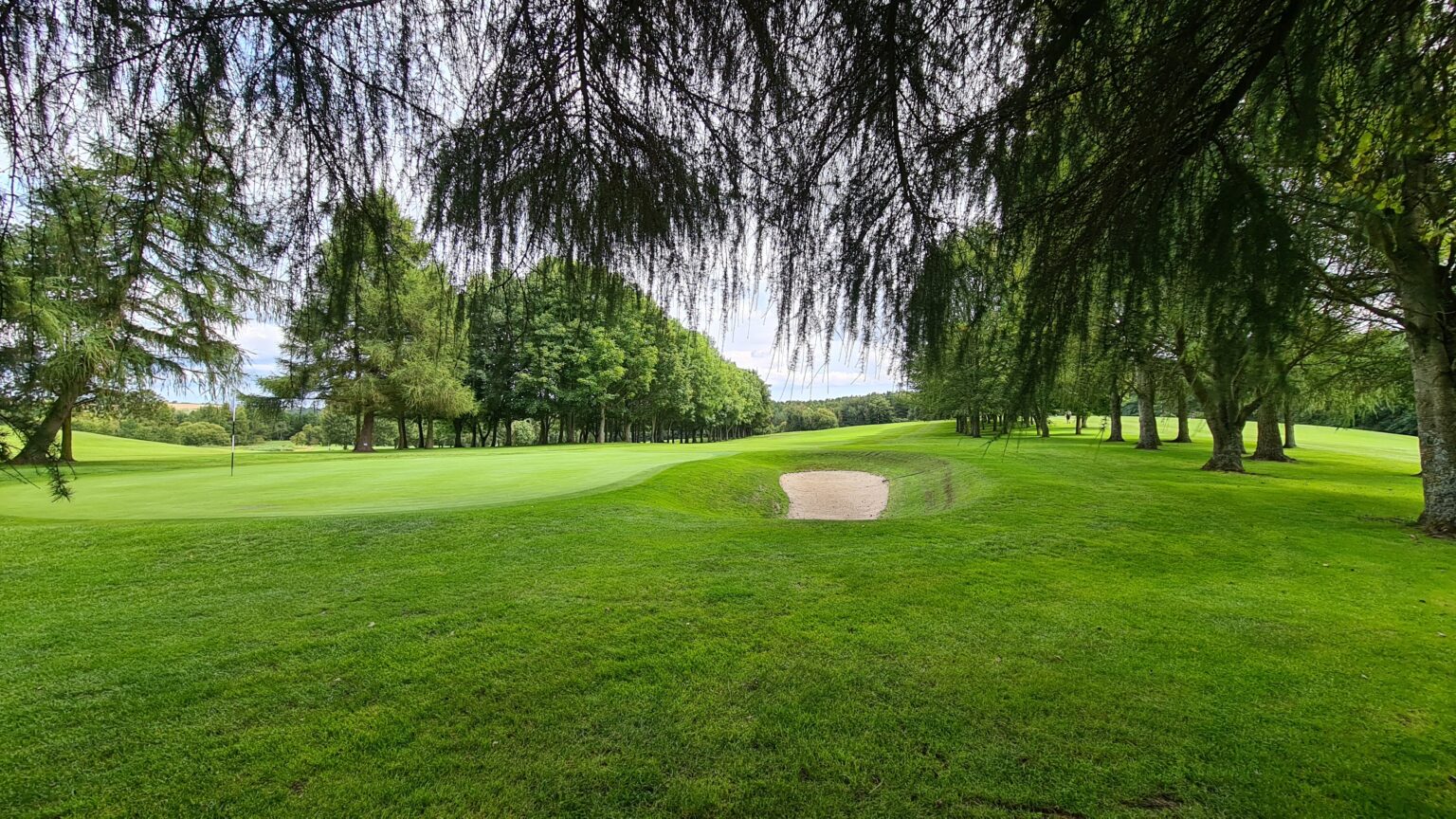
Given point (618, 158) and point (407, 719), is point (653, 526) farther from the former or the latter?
point (618, 158)

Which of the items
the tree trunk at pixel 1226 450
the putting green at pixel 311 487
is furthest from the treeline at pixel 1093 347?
the tree trunk at pixel 1226 450

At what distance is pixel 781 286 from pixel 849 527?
17.7 feet

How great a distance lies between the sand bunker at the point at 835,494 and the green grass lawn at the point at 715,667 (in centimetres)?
533

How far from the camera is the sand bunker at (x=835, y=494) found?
11877 mm

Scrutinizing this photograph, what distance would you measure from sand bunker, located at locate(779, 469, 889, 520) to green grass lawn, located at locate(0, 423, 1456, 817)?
5.33 m

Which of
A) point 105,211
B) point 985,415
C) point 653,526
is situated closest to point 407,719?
point 105,211

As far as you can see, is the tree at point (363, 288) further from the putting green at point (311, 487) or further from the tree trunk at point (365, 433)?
the tree trunk at point (365, 433)

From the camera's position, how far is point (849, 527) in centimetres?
668

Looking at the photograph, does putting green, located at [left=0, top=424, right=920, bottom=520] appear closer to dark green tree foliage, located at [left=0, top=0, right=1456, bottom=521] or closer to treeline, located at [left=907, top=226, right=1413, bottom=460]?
dark green tree foliage, located at [left=0, top=0, right=1456, bottom=521]

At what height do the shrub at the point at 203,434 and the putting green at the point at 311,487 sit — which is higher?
the shrub at the point at 203,434

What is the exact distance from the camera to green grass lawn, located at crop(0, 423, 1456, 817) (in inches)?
83.2

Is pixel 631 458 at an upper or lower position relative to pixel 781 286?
lower

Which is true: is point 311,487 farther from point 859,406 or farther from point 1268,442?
point 1268,442

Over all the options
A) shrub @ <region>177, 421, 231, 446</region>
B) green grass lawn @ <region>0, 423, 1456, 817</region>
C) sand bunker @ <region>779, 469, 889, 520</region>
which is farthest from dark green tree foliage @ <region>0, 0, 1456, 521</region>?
shrub @ <region>177, 421, 231, 446</region>
